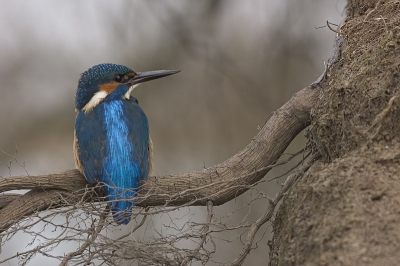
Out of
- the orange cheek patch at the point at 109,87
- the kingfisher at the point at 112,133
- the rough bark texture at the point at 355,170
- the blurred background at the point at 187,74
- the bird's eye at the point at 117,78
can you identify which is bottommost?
the rough bark texture at the point at 355,170

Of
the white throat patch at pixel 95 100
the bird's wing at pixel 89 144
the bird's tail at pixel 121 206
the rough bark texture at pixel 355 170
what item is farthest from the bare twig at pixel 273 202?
the white throat patch at pixel 95 100

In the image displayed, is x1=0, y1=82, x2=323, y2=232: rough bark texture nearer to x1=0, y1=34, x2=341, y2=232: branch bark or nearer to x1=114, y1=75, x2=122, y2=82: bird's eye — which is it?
x1=0, y1=34, x2=341, y2=232: branch bark

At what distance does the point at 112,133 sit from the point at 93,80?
476mm

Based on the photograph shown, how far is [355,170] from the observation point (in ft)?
7.17

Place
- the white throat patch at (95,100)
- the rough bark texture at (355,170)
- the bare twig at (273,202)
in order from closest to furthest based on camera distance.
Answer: the rough bark texture at (355,170) < the bare twig at (273,202) < the white throat patch at (95,100)

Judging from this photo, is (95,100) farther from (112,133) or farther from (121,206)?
(121,206)

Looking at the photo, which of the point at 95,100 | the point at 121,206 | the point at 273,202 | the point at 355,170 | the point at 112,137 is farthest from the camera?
the point at 95,100

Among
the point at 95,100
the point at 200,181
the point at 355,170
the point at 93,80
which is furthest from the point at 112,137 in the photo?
the point at 355,170

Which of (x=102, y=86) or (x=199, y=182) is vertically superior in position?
(x=102, y=86)

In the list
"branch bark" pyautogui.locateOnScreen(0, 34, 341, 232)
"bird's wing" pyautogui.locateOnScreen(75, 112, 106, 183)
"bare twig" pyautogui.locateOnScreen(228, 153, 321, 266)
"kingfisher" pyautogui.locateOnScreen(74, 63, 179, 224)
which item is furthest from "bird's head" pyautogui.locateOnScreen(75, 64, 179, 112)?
"bare twig" pyautogui.locateOnScreen(228, 153, 321, 266)

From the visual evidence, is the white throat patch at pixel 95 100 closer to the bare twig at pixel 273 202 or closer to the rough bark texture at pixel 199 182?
the rough bark texture at pixel 199 182

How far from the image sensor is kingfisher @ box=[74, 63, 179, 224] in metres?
3.21

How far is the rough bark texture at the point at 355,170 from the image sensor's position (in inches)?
77.3

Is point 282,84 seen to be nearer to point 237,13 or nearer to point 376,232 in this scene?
point 237,13
